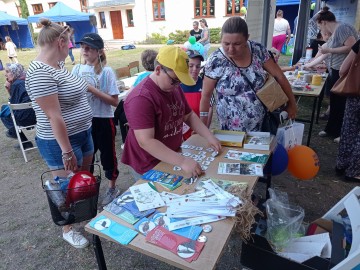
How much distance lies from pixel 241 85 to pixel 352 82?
123 centimetres

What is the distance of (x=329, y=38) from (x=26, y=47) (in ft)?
75.3

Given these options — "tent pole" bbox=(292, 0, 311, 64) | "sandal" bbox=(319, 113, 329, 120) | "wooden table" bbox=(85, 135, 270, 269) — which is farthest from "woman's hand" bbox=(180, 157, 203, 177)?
"tent pole" bbox=(292, 0, 311, 64)

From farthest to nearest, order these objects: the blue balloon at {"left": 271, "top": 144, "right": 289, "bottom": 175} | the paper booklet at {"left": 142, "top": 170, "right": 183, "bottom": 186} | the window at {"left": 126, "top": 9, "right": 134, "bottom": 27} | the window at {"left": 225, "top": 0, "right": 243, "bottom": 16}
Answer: the window at {"left": 126, "top": 9, "right": 134, "bottom": 27} < the window at {"left": 225, "top": 0, "right": 243, "bottom": 16} < the blue balloon at {"left": 271, "top": 144, "right": 289, "bottom": 175} < the paper booklet at {"left": 142, "top": 170, "right": 183, "bottom": 186}

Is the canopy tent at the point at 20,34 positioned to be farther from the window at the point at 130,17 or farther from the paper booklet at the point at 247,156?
the paper booklet at the point at 247,156

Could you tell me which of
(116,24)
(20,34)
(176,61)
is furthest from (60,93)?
(116,24)

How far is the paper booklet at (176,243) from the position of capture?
39.0 inches

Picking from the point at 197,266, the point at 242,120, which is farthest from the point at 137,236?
the point at 242,120

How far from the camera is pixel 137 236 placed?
3.56 ft

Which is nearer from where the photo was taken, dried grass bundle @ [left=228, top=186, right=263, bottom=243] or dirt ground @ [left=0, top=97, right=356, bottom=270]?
dried grass bundle @ [left=228, top=186, right=263, bottom=243]

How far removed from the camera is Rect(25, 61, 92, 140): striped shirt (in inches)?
63.6

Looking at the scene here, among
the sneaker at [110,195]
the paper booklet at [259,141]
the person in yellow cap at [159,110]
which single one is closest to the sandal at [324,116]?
the paper booklet at [259,141]

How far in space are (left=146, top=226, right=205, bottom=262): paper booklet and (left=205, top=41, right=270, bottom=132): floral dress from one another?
1.31m

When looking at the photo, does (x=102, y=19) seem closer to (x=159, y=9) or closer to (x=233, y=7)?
(x=159, y=9)

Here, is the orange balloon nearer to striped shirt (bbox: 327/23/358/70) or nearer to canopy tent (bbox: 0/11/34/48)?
striped shirt (bbox: 327/23/358/70)
